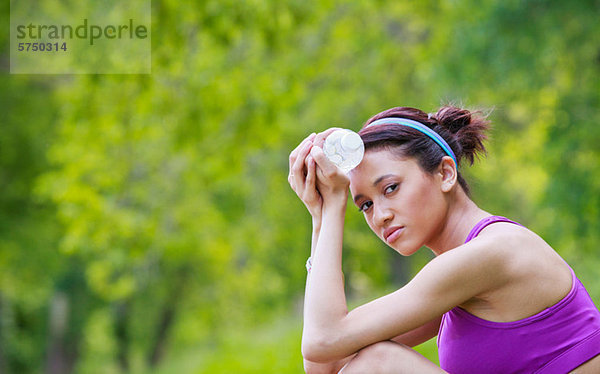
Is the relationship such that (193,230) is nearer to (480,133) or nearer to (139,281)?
(139,281)

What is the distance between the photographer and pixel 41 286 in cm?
1538

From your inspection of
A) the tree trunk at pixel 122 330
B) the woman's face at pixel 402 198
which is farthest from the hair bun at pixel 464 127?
the tree trunk at pixel 122 330

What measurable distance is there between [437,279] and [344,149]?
590mm

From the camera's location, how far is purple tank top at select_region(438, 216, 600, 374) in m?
2.30

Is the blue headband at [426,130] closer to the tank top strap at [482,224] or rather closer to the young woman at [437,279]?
the young woman at [437,279]

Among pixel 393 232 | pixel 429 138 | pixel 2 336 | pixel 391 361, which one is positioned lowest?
pixel 2 336

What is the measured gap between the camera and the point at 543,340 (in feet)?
7.57

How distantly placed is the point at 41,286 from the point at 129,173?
5.78 metres

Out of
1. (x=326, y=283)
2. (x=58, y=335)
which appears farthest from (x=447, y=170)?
(x=58, y=335)

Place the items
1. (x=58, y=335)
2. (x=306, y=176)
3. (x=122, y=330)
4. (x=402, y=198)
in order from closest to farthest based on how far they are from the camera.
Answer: (x=402, y=198) → (x=306, y=176) → (x=58, y=335) → (x=122, y=330)

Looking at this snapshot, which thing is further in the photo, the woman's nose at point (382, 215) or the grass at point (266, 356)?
the grass at point (266, 356)

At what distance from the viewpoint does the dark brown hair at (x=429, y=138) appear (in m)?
2.58

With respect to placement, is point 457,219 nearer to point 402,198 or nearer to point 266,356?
point 402,198

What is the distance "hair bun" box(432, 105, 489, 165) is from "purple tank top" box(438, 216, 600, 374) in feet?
2.29
